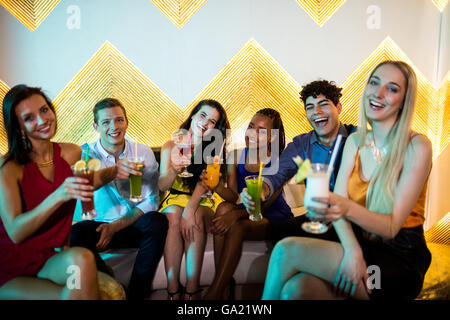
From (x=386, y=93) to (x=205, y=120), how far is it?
1.43m

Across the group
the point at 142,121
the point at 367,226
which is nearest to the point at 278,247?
the point at 367,226

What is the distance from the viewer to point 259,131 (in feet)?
9.39

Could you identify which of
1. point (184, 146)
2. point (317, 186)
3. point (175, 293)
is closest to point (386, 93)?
point (317, 186)

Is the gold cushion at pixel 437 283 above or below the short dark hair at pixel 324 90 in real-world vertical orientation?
below

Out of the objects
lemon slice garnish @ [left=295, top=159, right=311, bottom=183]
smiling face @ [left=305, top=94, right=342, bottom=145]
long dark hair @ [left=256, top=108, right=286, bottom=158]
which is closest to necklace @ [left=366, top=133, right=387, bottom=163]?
lemon slice garnish @ [left=295, top=159, right=311, bottom=183]

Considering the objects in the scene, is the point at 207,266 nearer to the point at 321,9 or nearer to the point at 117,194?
the point at 117,194

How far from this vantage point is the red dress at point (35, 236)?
1722 millimetres

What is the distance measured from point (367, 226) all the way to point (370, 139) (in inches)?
22.6

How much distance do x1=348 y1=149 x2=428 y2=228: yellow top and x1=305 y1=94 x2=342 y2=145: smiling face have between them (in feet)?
2.27

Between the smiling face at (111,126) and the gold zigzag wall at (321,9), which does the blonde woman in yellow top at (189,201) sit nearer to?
the smiling face at (111,126)

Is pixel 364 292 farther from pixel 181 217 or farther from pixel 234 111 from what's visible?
pixel 234 111

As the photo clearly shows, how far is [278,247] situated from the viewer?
176 centimetres

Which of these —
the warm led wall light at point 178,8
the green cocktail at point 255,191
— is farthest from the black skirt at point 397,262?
the warm led wall light at point 178,8

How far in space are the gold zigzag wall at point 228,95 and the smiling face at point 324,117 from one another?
901mm
